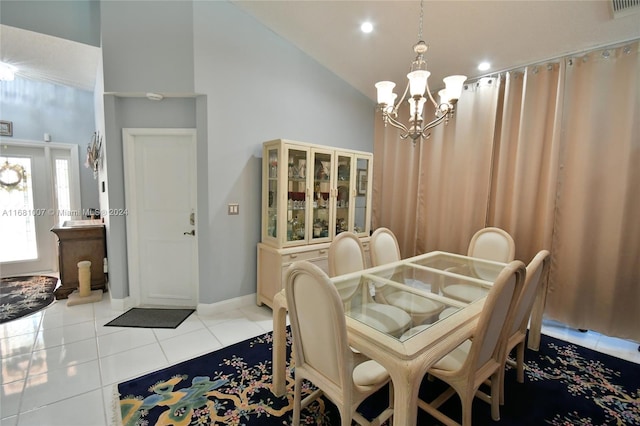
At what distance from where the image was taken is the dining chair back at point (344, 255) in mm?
2436

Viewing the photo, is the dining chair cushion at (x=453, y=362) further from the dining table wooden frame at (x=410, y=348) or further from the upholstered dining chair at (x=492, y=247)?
the upholstered dining chair at (x=492, y=247)

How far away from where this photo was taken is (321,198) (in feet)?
11.2

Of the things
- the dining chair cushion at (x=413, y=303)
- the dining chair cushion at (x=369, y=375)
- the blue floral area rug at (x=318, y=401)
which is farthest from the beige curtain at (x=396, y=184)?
the dining chair cushion at (x=369, y=375)

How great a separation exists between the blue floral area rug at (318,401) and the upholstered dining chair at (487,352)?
322mm

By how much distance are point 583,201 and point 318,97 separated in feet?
9.72

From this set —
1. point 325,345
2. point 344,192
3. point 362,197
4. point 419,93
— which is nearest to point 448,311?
point 325,345

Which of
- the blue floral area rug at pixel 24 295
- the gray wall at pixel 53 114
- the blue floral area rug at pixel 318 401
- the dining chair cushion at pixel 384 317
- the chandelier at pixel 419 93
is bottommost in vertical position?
the blue floral area rug at pixel 318 401

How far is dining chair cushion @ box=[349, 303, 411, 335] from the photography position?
5.11 ft

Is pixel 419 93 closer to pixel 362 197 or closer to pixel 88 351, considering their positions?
pixel 362 197

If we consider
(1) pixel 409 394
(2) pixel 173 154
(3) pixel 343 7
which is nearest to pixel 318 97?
(3) pixel 343 7

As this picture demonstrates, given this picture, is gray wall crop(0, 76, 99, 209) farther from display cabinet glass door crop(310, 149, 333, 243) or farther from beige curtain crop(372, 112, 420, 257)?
beige curtain crop(372, 112, 420, 257)

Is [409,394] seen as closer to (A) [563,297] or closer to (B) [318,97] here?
(A) [563,297]

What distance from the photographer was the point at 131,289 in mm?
3250

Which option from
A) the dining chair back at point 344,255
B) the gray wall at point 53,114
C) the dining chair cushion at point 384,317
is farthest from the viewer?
the gray wall at point 53,114
